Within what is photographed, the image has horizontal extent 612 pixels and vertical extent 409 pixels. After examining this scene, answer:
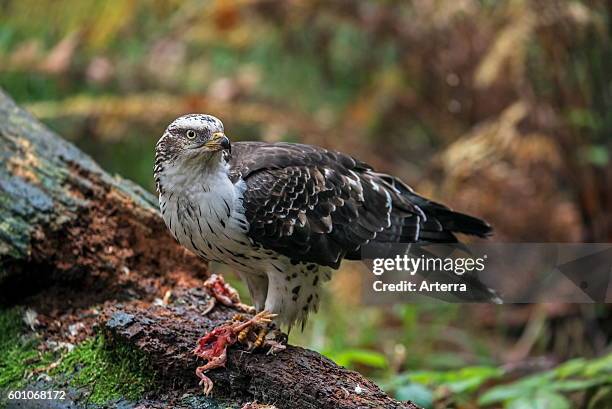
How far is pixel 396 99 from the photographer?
8.63 metres

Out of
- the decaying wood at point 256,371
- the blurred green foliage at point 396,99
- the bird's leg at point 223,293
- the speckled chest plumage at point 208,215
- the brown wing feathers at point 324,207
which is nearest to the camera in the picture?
the decaying wood at point 256,371

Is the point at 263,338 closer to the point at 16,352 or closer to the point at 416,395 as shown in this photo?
the point at 416,395

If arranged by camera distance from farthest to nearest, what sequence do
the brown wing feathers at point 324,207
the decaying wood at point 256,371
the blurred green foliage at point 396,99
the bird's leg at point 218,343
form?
the blurred green foliage at point 396,99
the brown wing feathers at point 324,207
the bird's leg at point 218,343
the decaying wood at point 256,371

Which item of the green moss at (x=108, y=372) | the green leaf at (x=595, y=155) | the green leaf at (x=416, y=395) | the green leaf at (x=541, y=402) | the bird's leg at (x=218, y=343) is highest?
the green leaf at (x=595, y=155)

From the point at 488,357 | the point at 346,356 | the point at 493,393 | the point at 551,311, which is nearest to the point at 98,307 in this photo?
the point at 346,356

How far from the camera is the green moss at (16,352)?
13.2ft

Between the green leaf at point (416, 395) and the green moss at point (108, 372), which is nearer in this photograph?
the green moss at point (108, 372)

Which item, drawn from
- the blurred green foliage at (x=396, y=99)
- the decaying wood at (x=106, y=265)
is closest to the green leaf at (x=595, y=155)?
the blurred green foliage at (x=396, y=99)

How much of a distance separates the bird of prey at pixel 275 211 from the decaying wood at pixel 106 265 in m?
0.39

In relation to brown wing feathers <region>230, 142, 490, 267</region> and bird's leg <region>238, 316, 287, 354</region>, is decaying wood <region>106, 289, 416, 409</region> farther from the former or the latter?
brown wing feathers <region>230, 142, 490, 267</region>

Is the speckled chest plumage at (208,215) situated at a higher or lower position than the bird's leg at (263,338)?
higher

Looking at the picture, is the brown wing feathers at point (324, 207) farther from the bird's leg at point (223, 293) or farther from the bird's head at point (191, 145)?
the bird's leg at point (223, 293)

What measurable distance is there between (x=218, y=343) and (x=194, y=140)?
36.0 inches

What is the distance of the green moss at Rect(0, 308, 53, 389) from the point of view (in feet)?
13.2
